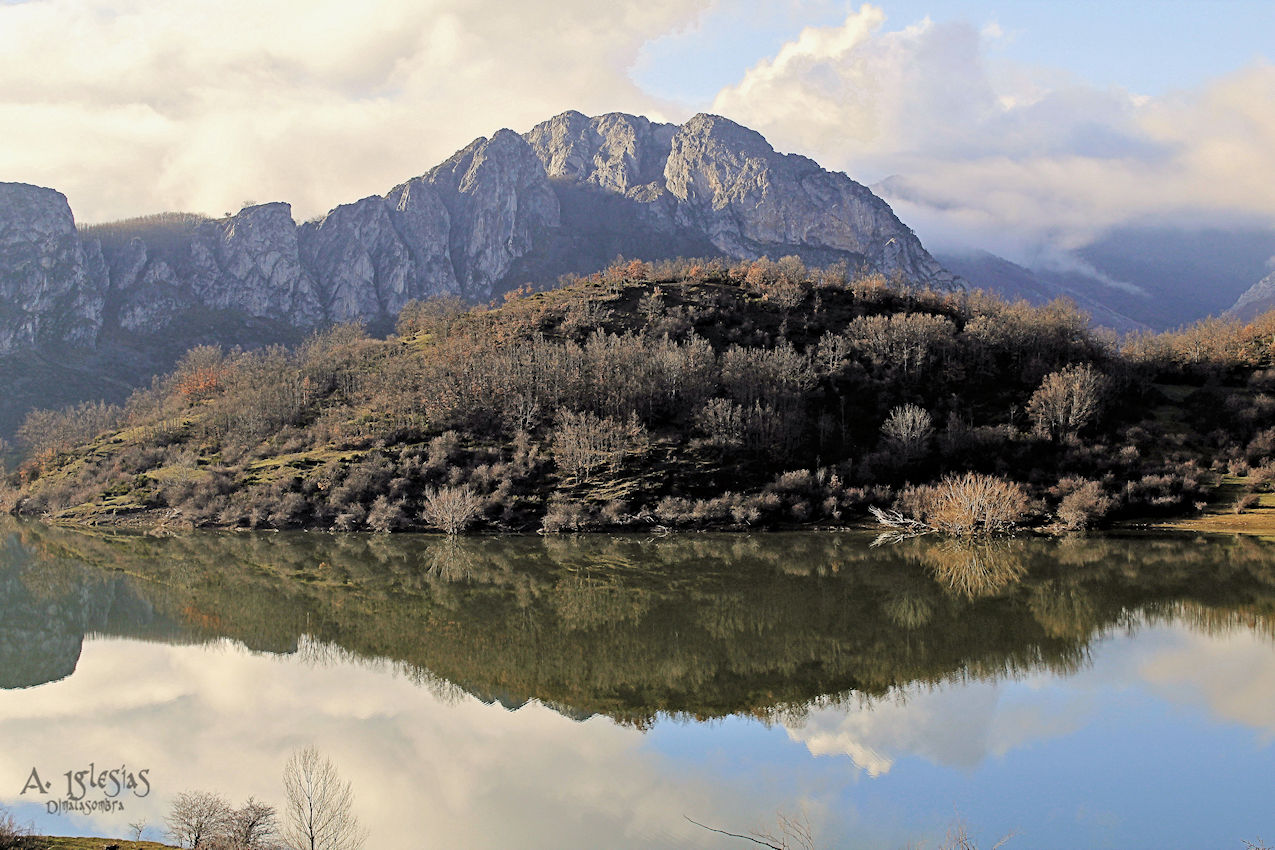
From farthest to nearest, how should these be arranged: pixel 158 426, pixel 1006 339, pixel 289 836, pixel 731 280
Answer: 1. pixel 731 280
2. pixel 158 426
3. pixel 1006 339
4. pixel 289 836

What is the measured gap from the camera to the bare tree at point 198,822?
43.0 feet

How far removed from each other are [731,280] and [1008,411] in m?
43.7

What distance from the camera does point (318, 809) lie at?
15680 millimetres

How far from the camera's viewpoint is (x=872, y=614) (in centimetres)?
3297

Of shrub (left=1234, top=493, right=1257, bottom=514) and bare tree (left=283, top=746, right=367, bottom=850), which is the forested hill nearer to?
shrub (left=1234, top=493, right=1257, bottom=514)

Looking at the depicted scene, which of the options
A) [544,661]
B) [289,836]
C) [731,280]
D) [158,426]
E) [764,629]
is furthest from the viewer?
[731,280]

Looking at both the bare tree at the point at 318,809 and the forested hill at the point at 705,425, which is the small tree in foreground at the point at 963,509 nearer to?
the forested hill at the point at 705,425

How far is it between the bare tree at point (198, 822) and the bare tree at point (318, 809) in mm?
1218

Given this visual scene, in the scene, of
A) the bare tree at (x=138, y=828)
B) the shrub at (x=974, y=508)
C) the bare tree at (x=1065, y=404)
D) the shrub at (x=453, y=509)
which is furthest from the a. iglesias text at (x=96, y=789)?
the bare tree at (x=1065, y=404)

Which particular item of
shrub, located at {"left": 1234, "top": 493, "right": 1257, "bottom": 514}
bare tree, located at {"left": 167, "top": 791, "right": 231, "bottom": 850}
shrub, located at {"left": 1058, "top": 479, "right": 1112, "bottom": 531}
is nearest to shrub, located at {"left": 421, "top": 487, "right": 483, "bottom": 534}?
shrub, located at {"left": 1058, "top": 479, "right": 1112, "bottom": 531}

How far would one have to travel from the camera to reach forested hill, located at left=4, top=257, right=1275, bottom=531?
63.2m

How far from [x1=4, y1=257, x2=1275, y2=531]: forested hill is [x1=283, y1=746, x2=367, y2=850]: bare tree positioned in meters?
43.7

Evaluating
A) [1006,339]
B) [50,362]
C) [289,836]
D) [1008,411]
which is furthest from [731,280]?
[50,362]

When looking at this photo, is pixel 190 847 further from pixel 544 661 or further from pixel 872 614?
pixel 872 614
